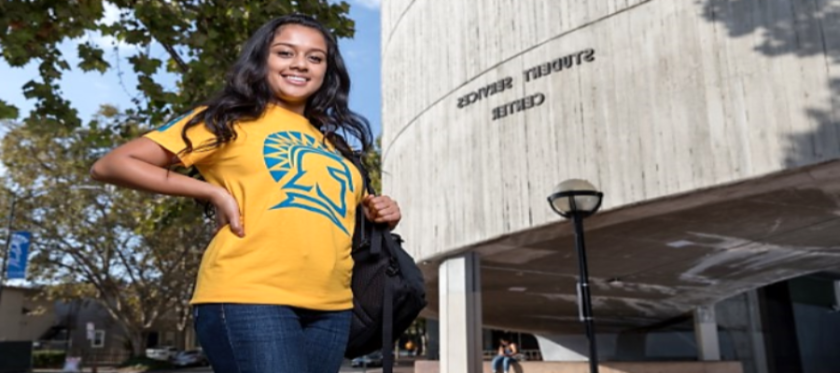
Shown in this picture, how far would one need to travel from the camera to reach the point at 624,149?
10.2 meters

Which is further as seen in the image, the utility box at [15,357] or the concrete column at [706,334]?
the utility box at [15,357]

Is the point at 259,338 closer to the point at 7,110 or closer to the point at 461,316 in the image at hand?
the point at 7,110

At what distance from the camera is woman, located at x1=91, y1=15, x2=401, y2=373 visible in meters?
1.60

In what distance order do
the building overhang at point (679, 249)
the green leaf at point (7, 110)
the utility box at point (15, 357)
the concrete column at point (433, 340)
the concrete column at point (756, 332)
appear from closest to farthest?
the green leaf at point (7, 110) < the building overhang at point (679, 249) < the concrete column at point (756, 332) < the utility box at point (15, 357) < the concrete column at point (433, 340)

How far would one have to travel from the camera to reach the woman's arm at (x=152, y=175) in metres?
1.71

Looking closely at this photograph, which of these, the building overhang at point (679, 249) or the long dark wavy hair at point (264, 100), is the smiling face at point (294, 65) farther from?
the building overhang at point (679, 249)

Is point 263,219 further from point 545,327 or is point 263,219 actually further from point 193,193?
point 545,327

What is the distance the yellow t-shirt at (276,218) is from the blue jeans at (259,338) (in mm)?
27

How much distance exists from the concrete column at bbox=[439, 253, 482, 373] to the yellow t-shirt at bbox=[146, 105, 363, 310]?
451 inches


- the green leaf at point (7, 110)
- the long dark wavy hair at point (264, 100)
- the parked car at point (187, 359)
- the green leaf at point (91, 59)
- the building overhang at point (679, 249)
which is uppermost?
Answer: the green leaf at point (91, 59)

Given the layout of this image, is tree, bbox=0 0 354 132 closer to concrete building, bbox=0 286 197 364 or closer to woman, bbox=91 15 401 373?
woman, bbox=91 15 401 373

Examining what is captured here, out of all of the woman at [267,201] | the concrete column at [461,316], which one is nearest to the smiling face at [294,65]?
the woman at [267,201]

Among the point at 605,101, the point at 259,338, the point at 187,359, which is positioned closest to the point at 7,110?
the point at 259,338

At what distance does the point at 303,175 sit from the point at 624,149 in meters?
9.06
